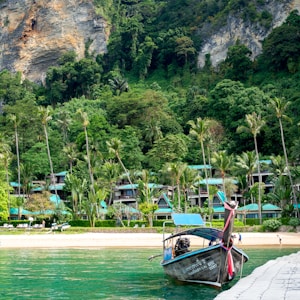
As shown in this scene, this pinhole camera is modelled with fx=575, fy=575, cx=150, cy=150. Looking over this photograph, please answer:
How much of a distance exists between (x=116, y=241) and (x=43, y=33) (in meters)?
85.0

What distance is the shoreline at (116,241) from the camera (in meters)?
46.2

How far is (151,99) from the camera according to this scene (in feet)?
306

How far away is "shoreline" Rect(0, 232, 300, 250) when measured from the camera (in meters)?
46.2

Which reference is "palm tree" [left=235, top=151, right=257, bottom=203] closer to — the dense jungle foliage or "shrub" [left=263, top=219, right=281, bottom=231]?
the dense jungle foliage

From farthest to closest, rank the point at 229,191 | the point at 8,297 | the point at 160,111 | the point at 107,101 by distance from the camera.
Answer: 1. the point at 107,101
2. the point at 160,111
3. the point at 229,191
4. the point at 8,297

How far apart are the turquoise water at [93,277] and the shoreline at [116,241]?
20.2ft

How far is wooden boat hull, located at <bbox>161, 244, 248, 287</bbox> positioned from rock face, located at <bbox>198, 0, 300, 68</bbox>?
297 feet

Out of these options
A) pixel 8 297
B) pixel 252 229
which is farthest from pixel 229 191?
pixel 8 297

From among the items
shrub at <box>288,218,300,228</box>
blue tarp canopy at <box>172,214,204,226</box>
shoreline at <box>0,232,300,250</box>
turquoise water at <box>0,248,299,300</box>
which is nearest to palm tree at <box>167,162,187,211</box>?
shoreline at <box>0,232,300,250</box>

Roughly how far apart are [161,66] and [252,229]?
67.5m

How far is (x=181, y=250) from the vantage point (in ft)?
82.8

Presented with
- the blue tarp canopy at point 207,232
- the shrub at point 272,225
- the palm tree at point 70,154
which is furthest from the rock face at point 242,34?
the blue tarp canopy at point 207,232

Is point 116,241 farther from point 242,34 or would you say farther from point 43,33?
point 43,33

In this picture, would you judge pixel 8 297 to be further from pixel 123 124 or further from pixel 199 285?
pixel 123 124
